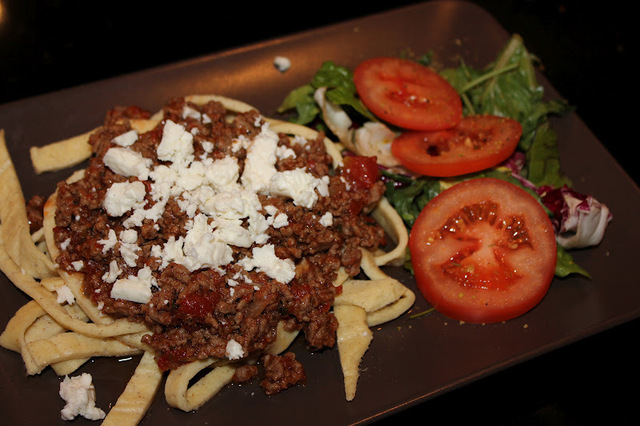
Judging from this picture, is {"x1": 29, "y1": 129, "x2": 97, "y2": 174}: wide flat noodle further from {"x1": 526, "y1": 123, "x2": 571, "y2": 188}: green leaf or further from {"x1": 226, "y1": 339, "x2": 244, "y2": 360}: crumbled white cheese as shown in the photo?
{"x1": 526, "y1": 123, "x2": 571, "y2": 188}: green leaf

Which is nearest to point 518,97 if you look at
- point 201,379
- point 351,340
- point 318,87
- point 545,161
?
point 545,161

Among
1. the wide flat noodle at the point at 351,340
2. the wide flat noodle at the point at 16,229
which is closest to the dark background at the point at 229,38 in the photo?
the wide flat noodle at the point at 16,229

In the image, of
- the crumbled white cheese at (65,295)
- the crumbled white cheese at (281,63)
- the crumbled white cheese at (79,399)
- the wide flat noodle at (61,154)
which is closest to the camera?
the crumbled white cheese at (79,399)

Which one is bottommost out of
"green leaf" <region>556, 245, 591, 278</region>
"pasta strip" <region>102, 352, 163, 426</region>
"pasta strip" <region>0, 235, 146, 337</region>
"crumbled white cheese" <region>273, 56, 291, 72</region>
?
"pasta strip" <region>102, 352, 163, 426</region>

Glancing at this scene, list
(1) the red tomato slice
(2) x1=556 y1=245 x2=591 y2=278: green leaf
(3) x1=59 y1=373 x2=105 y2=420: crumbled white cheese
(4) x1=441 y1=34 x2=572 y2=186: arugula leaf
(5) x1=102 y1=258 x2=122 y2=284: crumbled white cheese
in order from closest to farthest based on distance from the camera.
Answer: (3) x1=59 y1=373 x2=105 y2=420: crumbled white cheese, (5) x1=102 y1=258 x2=122 y2=284: crumbled white cheese, (2) x1=556 y1=245 x2=591 y2=278: green leaf, (1) the red tomato slice, (4) x1=441 y1=34 x2=572 y2=186: arugula leaf

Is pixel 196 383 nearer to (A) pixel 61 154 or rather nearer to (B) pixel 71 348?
(B) pixel 71 348

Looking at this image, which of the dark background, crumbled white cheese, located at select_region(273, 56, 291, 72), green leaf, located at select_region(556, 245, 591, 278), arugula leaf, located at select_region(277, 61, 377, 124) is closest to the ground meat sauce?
arugula leaf, located at select_region(277, 61, 377, 124)

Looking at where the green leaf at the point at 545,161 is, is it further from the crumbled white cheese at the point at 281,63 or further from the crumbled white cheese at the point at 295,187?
the crumbled white cheese at the point at 281,63
